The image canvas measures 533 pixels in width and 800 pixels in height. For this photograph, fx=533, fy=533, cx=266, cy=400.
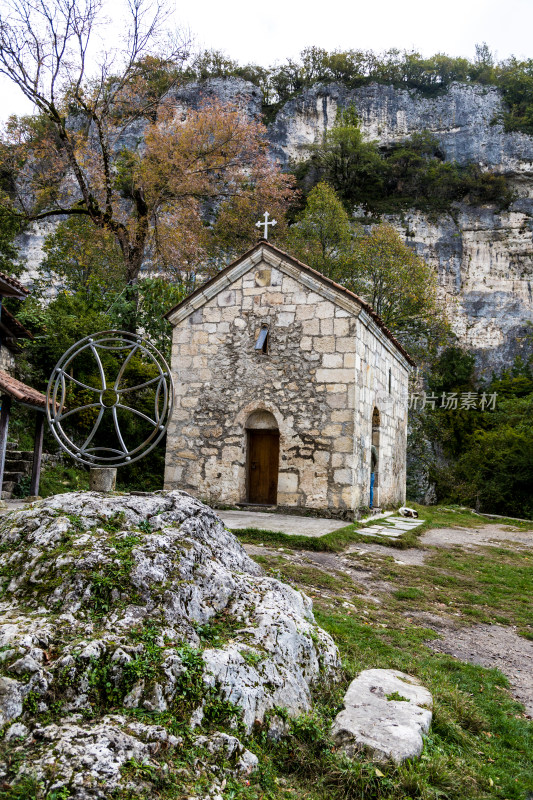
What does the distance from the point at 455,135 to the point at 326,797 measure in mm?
44685

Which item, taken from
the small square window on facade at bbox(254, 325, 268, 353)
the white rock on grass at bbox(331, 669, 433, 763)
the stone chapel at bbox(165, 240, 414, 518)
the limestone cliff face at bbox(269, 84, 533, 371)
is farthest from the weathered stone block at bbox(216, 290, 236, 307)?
the limestone cliff face at bbox(269, 84, 533, 371)

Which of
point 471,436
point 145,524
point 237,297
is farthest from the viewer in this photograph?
point 471,436

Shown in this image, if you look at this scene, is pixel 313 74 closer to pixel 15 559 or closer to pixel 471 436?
pixel 471 436

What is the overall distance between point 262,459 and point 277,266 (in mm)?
4057

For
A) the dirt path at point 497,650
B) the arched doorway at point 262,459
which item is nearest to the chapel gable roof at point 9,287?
the arched doorway at point 262,459

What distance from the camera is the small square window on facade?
35.3ft

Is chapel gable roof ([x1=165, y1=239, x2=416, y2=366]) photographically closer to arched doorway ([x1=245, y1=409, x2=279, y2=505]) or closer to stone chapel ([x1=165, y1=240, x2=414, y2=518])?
stone chapel ([x1=165, y1=240, x2=414, y2=518])

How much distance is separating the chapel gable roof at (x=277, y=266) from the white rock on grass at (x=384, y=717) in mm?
7805

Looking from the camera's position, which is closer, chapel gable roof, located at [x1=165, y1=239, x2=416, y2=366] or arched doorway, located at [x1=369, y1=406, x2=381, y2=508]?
chapel gable roof, located at [x1=165, y1=239, x2=416, y2=366]

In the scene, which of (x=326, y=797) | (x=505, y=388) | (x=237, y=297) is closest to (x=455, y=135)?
(x=505, y=388)

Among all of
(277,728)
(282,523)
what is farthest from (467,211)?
(277,728)

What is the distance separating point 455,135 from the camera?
129ft

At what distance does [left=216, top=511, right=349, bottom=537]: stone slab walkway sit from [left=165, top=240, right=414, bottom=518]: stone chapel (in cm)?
48

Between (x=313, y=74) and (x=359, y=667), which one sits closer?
(x=359, y=667)
